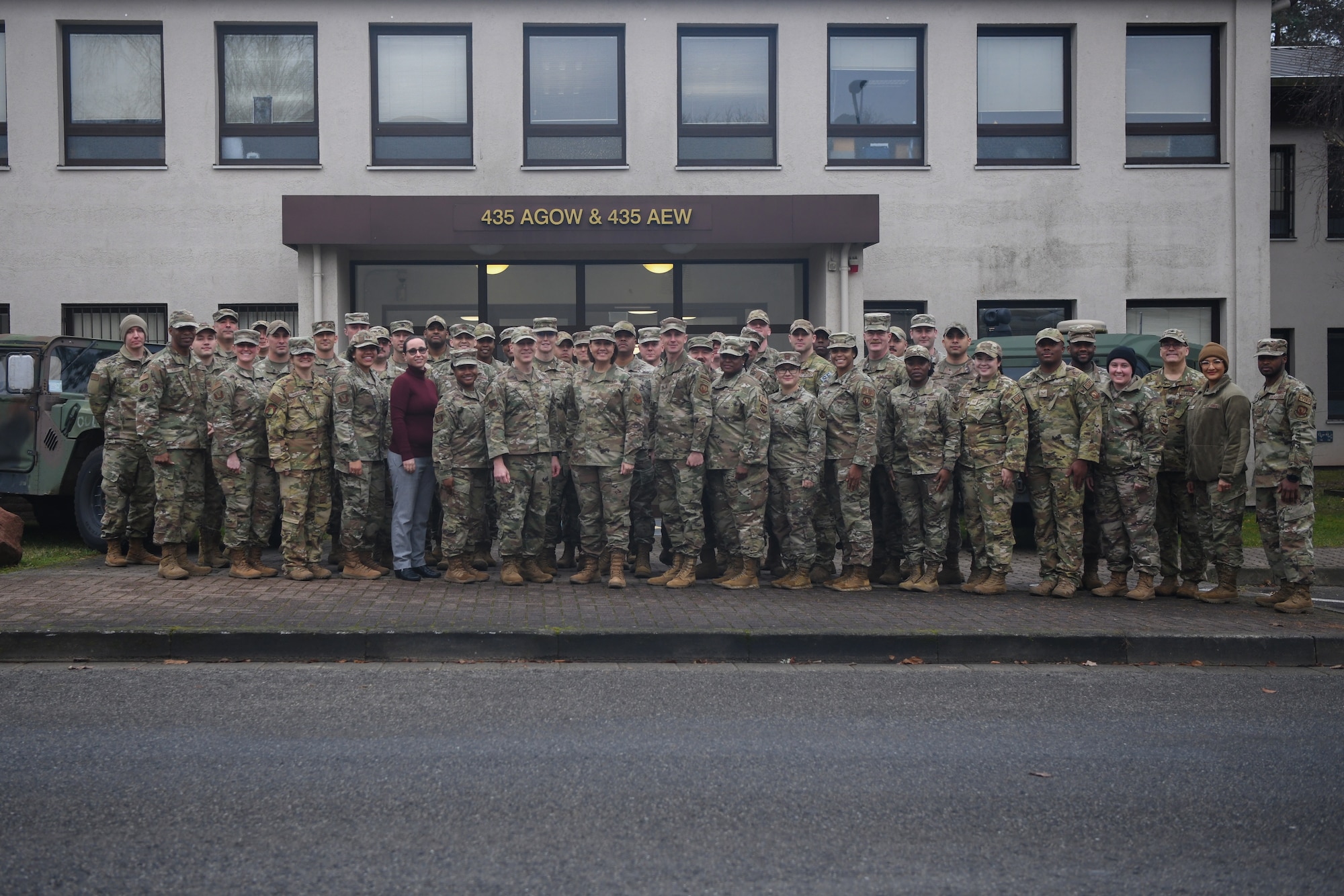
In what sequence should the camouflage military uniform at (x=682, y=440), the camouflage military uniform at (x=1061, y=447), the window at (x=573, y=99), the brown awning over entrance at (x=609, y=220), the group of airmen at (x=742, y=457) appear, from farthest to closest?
the window at (x=573, y=99)
the brown awning over entrance at (x=609, y=220)
the camouflage military uniform at (x=682, y=440)
the group of airmen at (x=742, y=457)
the camouflage military uniform at (x=1061, y=447)

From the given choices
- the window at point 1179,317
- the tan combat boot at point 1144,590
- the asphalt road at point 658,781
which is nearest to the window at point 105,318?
the asphalt road at point 658,781

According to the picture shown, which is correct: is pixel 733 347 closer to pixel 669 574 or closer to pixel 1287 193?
pixel 669 574

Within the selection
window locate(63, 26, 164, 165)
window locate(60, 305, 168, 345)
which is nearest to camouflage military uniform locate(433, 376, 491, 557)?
window locate(60, 305, 168, 345)

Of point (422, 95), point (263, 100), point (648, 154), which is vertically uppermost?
point (422, 95)

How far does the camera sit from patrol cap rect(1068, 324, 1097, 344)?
9477 mm

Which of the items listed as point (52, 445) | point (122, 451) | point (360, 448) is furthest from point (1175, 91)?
point (52, 445)

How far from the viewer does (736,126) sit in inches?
669

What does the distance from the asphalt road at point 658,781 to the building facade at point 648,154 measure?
405 inches

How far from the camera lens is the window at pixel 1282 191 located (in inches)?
879

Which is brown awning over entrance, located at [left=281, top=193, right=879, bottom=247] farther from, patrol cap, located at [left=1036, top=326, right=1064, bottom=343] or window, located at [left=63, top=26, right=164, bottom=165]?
patrol cap, located at [left=1036, top=326, right=1064, bottom=343]

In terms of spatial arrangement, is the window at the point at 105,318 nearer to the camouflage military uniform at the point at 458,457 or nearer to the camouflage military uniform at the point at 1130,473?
the camouflage military uniform at the point at 458,457

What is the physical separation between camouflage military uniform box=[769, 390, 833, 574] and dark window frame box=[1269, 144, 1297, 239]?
16694 millimetres

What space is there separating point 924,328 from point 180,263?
11.2 m

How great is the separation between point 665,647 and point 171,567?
4.62 m
